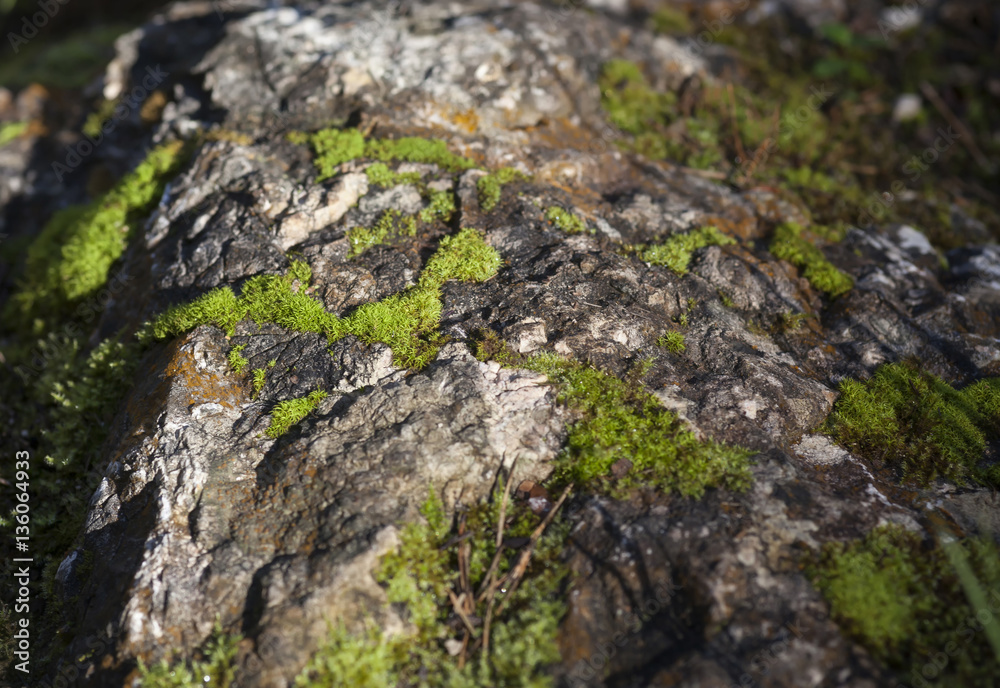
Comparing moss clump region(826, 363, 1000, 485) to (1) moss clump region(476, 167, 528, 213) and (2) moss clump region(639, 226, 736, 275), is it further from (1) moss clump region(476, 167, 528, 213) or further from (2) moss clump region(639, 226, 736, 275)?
(1) moss clump region(476, 167, 528, 213)

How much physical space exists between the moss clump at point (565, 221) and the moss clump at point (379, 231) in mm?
1752

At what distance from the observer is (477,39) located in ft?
29.7

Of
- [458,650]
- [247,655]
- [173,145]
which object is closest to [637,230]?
[458,650]

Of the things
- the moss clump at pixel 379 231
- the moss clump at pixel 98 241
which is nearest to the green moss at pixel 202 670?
the moss clump at pixel 379 231

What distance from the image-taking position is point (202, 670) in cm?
439

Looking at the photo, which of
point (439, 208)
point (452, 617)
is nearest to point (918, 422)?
point (452, 617)

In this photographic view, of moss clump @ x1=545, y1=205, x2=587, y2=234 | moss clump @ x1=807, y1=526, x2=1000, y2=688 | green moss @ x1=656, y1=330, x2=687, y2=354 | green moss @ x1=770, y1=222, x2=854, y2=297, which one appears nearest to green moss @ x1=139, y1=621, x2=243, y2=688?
moss clump @ x1=807, y1=526, x2=1000, y2=688

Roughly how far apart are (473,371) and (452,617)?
228 cm

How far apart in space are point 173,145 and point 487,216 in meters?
5.31

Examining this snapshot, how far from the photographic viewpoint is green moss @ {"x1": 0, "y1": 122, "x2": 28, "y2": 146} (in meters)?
11.8

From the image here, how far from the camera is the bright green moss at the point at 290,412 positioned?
5602mm

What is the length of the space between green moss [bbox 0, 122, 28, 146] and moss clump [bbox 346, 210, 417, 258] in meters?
10.2

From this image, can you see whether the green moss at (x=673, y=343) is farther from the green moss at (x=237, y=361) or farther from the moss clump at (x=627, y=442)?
the green moss at (x=237, y=361)

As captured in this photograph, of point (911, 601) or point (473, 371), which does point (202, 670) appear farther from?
point (911, 601)
